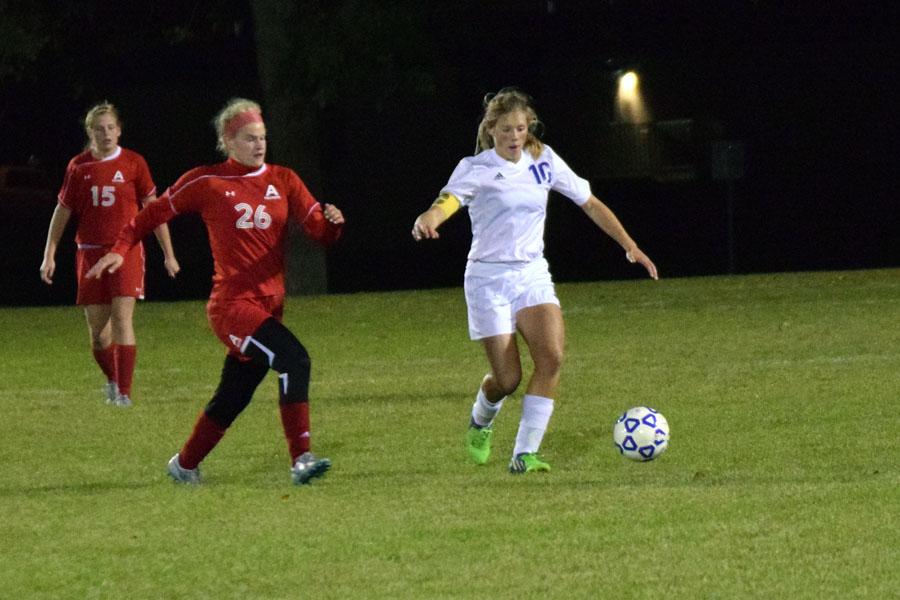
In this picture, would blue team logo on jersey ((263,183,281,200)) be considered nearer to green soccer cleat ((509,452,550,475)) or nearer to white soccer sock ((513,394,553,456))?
white soccer sock ((513,394,553,456))

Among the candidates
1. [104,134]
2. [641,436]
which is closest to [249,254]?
[641,436]

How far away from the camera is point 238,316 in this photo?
30.9ft

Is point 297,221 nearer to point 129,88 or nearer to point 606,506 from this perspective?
point 606,506

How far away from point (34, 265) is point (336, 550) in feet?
110

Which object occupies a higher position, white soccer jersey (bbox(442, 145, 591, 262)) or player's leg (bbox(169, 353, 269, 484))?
white soccer jersey (bbox(442, 145, 591, 262))

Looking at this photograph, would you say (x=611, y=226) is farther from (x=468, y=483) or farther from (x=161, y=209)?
(x=161, y=209)

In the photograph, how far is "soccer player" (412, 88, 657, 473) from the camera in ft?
32.2

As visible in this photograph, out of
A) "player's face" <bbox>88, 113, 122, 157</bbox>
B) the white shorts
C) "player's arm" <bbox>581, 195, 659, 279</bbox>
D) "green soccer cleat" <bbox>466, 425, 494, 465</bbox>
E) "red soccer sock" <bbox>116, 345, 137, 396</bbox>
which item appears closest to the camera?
the white shorts

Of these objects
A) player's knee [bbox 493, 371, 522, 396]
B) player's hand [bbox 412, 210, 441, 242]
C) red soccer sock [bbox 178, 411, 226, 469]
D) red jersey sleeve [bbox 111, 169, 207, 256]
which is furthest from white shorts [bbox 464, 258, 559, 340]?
red jersey sleeve [bbox 111, 169, 207, 256]

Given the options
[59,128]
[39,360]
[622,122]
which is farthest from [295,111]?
[59,128]

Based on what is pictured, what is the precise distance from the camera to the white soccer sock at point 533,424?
9.77m

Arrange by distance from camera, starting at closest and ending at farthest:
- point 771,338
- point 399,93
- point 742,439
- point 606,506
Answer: point 606,506 → point 742,439 → point 771,338 → point 399,93

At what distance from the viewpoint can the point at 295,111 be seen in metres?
28.6

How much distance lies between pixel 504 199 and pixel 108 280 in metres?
4.98
